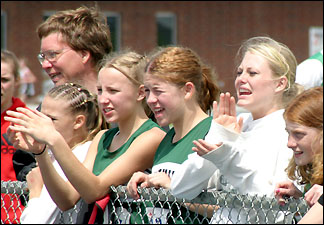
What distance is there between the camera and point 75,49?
481cm

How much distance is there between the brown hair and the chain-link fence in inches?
47.0

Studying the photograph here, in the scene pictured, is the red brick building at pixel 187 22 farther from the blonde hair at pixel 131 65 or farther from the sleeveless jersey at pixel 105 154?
the sleeveless jersey at pixel 105 154

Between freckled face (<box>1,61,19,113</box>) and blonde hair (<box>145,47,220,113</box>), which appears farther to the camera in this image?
freckled face (<box>1,61,19,113</box>)

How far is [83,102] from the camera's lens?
14.4 feet

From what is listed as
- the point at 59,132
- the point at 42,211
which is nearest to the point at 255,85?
the point at 59,132

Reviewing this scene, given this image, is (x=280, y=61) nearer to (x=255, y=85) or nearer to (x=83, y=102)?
(x=255, y=85)

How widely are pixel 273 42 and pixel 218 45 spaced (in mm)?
21406

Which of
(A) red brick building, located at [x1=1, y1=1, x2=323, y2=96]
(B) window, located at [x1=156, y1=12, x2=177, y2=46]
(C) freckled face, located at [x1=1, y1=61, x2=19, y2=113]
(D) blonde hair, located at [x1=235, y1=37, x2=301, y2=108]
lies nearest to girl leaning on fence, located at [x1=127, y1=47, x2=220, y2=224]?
(D) blonde hair, located at [x1=235, y1=37, x2=301, y2=108]

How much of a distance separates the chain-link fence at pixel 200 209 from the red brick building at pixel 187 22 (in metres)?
20.4

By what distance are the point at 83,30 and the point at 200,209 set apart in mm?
1847

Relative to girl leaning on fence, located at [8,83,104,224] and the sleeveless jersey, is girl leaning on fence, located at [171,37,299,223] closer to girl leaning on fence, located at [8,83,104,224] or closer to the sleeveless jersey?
the sleeveless jersey

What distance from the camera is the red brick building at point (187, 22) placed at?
23.9 meters

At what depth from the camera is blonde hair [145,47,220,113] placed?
3.89 m

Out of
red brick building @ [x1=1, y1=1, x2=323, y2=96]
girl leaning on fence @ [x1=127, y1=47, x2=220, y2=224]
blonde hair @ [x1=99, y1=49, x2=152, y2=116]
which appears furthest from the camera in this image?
red brick building @ [x1=1, y1=1, x2=323, y2=96]
